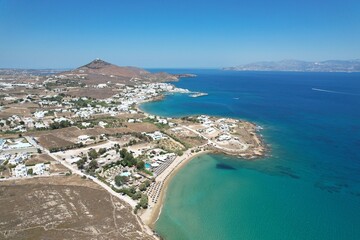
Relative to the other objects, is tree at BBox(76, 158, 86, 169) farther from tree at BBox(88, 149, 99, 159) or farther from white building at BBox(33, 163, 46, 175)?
white building at BBox(33, 163, 46, 175)

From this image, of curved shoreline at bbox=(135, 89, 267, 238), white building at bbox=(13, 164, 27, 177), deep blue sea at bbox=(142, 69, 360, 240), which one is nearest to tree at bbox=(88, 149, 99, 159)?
white building at bbox=(13, 164, 27, 177)

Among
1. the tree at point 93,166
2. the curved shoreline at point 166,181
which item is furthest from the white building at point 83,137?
the curved shoreline at point 166,181

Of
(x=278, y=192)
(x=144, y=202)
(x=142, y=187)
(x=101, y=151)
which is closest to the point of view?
(x=144, y=202)

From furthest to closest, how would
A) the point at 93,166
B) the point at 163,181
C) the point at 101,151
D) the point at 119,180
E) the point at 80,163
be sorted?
the point at 101,151 < the point at 80,163 < the point at 93,166 < the point at 163,181 < the point at 119,180

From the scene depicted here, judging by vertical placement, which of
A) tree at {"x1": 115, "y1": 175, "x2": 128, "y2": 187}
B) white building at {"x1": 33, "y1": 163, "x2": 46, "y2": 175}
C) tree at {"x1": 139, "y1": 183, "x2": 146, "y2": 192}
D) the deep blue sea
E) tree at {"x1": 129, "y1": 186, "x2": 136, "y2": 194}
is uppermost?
white building at {"x1": 33, "y1": 163, "x2": 46, "y2": 175}

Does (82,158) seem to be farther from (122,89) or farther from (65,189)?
(122,89)

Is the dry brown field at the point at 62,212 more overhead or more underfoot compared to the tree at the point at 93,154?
more underfoot

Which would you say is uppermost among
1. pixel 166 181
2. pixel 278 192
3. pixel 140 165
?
pixel 140 165

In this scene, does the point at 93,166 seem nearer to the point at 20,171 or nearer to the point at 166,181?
the point at 20,171

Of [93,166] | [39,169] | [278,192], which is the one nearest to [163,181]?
[93,166]

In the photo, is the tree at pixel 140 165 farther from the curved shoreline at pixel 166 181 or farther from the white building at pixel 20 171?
the white building at pixel 20 171
